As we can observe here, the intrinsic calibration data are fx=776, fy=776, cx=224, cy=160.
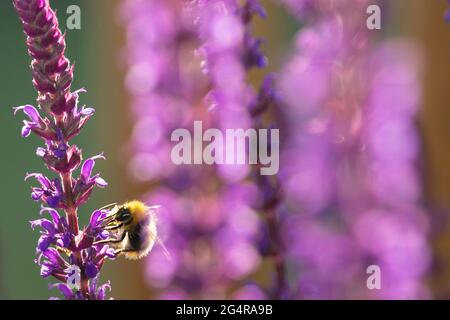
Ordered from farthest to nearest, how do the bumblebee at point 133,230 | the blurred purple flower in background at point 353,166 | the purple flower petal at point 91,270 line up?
the blurred purple flower in background at point 353,166 → the bumblebee at point 133,230 → the purple flower petal at point 91,270

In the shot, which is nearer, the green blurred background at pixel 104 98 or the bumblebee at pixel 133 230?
the bumblebee at pixel 133 230

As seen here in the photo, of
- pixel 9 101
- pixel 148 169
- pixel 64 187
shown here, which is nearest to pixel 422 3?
pixel 148 169

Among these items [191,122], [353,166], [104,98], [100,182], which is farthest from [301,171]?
[104,98]

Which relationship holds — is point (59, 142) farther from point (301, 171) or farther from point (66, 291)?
point (301, 171)

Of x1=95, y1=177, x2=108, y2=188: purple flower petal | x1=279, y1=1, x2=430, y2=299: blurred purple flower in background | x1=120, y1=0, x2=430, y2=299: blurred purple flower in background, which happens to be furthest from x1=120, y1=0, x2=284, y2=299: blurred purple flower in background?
x1=95, y1=177, x2=108, y2=188: purple flower petal

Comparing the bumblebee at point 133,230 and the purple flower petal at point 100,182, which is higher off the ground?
the purple flower petal at point 100,182

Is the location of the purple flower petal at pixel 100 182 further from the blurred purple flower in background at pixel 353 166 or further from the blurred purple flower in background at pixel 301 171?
the blurred purple flower in background at pixel 353 166

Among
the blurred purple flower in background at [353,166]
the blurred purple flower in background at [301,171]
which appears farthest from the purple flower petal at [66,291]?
the blurred purple flower in background at [353,166]
